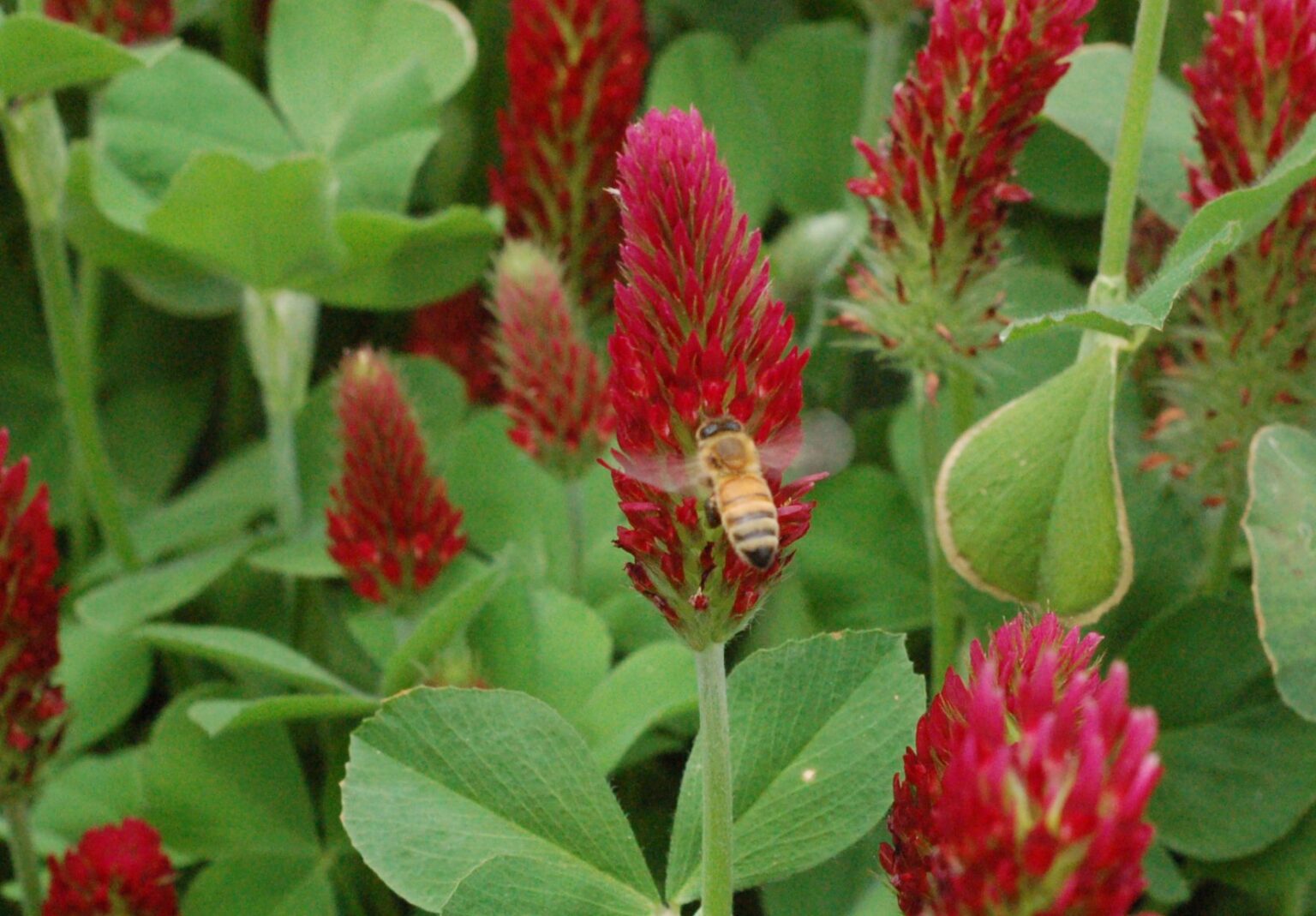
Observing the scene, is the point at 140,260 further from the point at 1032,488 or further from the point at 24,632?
the point at 1032,488

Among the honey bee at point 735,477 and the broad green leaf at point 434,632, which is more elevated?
the honey bee at point 735,477

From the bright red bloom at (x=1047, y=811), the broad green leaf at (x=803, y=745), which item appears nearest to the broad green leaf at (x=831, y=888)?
the broad green leaf at (x=803, y=745)

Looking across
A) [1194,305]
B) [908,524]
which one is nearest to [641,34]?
[908,524]

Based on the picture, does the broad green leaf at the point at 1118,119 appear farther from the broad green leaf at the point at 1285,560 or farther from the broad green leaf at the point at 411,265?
the broad green leaf at the point at 411,265

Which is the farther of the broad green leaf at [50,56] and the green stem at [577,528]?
the green stem at [577,528]

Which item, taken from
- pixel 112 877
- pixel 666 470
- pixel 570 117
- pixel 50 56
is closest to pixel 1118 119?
pixel 570 117

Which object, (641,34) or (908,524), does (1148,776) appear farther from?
(641,34)
